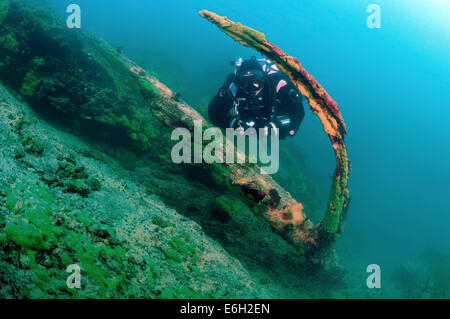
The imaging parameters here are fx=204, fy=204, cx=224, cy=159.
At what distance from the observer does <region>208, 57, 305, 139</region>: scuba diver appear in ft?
14.6

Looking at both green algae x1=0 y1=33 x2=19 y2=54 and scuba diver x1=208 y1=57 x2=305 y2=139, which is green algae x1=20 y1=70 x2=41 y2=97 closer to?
green algae x1=0 y1=33 x2=19 y2=54

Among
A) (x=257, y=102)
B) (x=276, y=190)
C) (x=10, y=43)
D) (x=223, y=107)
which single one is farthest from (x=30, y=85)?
(x=276, y=190)

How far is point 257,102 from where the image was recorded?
14.6 feet

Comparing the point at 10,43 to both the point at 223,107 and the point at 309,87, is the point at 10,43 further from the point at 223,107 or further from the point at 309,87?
the point at 309,87

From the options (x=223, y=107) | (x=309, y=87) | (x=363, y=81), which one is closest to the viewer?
(x=309, y=87)

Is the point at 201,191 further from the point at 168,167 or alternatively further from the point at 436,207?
the point at 436,207

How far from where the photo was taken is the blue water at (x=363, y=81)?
62.6 ft

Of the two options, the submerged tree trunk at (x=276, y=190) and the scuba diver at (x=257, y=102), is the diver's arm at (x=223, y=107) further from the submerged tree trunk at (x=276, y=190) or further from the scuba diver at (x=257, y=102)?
the submerged tree trunk at (x=276, y=190)

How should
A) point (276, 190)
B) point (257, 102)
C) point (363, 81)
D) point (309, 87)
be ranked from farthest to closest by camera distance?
1. point (363, 81)
2. point (257, 102)
3. point (276, 190)
4. point (309, 87)

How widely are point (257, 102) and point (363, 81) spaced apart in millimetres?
68669

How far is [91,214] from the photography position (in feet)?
6.31

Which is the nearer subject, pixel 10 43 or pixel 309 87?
pixel 309 87
